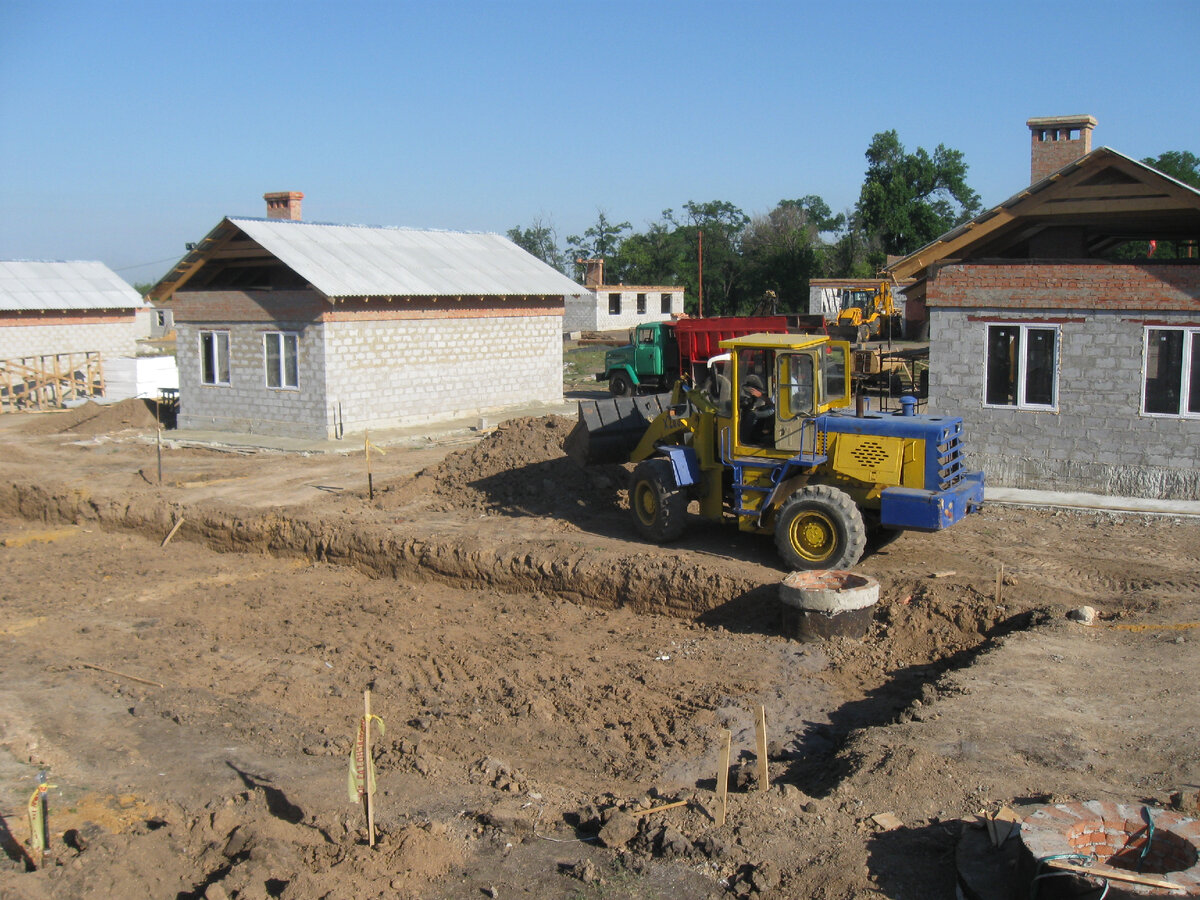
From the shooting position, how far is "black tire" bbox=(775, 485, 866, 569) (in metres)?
11.0

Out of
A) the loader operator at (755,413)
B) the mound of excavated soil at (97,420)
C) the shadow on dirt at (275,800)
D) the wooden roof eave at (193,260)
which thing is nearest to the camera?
the shadow on dirt at (275,800)

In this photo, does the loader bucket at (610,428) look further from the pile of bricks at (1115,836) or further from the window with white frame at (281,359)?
the window with white frame at (281,359)

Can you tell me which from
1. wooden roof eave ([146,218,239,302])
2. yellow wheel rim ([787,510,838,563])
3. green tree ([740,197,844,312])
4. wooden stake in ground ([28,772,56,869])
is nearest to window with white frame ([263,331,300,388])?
wooden roof eave ([146,218,239,302])

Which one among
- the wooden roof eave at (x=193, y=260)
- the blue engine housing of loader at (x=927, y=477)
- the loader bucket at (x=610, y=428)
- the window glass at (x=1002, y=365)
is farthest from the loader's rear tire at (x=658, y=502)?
the wooden roof eave at (x=193, y=260)

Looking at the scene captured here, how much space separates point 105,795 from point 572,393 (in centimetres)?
2460

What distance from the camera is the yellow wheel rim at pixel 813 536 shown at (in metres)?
11.2

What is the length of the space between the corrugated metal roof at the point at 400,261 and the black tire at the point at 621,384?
9.57 feet

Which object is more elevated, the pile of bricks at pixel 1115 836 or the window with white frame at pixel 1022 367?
the window with white frame at pixel 1022 367

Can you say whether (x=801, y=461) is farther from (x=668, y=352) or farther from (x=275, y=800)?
(x=668, y=352)

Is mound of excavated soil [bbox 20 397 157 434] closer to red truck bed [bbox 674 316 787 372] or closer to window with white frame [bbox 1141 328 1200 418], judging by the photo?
red truck bed [bbox 674 316 787 372]

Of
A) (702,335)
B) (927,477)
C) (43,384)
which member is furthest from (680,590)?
(43,384)

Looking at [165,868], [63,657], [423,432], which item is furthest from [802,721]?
[423,432]

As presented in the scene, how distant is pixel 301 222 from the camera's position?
25.8 meters

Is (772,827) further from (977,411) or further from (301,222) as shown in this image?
(301,222)
